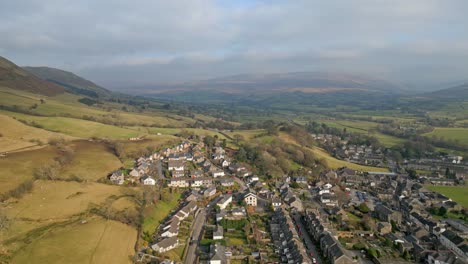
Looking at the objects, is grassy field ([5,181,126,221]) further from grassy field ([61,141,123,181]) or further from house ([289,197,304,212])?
house ([289,197,304,212])

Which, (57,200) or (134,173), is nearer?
(57,200)

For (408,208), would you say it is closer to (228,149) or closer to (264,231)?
(264,231)

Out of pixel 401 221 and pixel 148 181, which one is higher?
pixel 148 181

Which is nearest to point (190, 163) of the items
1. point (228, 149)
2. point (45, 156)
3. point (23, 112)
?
point (228, 149)

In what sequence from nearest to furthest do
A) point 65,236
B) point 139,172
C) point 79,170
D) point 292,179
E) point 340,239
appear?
point 65,236, point 340,239, point 79,170, point 139,172, point 292,179

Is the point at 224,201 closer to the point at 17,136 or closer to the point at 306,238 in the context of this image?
the point at 306,238

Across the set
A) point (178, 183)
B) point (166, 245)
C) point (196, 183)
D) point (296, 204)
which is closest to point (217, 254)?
point (166, 245)

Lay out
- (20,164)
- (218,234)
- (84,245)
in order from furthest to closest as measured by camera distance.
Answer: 1. (20,164)
2. (218,234)
3. (84,245)

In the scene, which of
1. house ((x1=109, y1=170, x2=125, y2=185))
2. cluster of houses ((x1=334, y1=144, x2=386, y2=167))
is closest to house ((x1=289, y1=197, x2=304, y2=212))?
house ((x1=109, y1=170, x2=125, y2=185))
